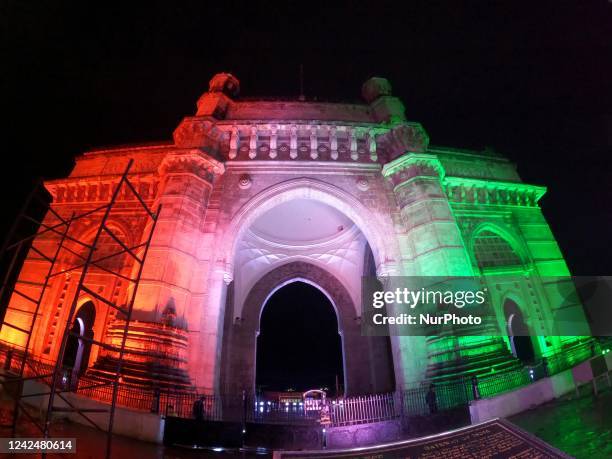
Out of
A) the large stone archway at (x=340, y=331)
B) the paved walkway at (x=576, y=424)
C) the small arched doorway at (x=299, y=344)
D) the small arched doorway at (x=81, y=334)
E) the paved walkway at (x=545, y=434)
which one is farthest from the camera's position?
the small arched doorway at (x=299, y=344)

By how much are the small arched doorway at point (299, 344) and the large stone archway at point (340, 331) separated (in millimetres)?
3538

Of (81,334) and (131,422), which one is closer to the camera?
(131,422)

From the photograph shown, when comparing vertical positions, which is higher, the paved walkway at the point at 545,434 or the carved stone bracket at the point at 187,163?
the carved stone bracket at the point at 187,163

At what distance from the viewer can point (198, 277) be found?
1109cm

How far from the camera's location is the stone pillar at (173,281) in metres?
8.83

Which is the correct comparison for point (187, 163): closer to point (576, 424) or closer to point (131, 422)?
point (131, 422)

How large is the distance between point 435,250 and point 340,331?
9.63 meters

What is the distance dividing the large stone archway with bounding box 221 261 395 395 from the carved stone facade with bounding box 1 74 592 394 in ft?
0.25

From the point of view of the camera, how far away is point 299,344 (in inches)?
A: 941

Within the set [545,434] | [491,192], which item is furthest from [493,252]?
[545,434]

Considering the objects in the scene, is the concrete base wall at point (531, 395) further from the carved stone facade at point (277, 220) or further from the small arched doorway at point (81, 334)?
the small arched doorway at point (81, 334)

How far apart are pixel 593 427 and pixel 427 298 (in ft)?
16.6

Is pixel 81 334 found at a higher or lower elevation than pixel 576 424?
higher

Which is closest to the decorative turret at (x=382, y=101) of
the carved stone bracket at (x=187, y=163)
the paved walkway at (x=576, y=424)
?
the carved stone bracket at (x=187, y=163)
